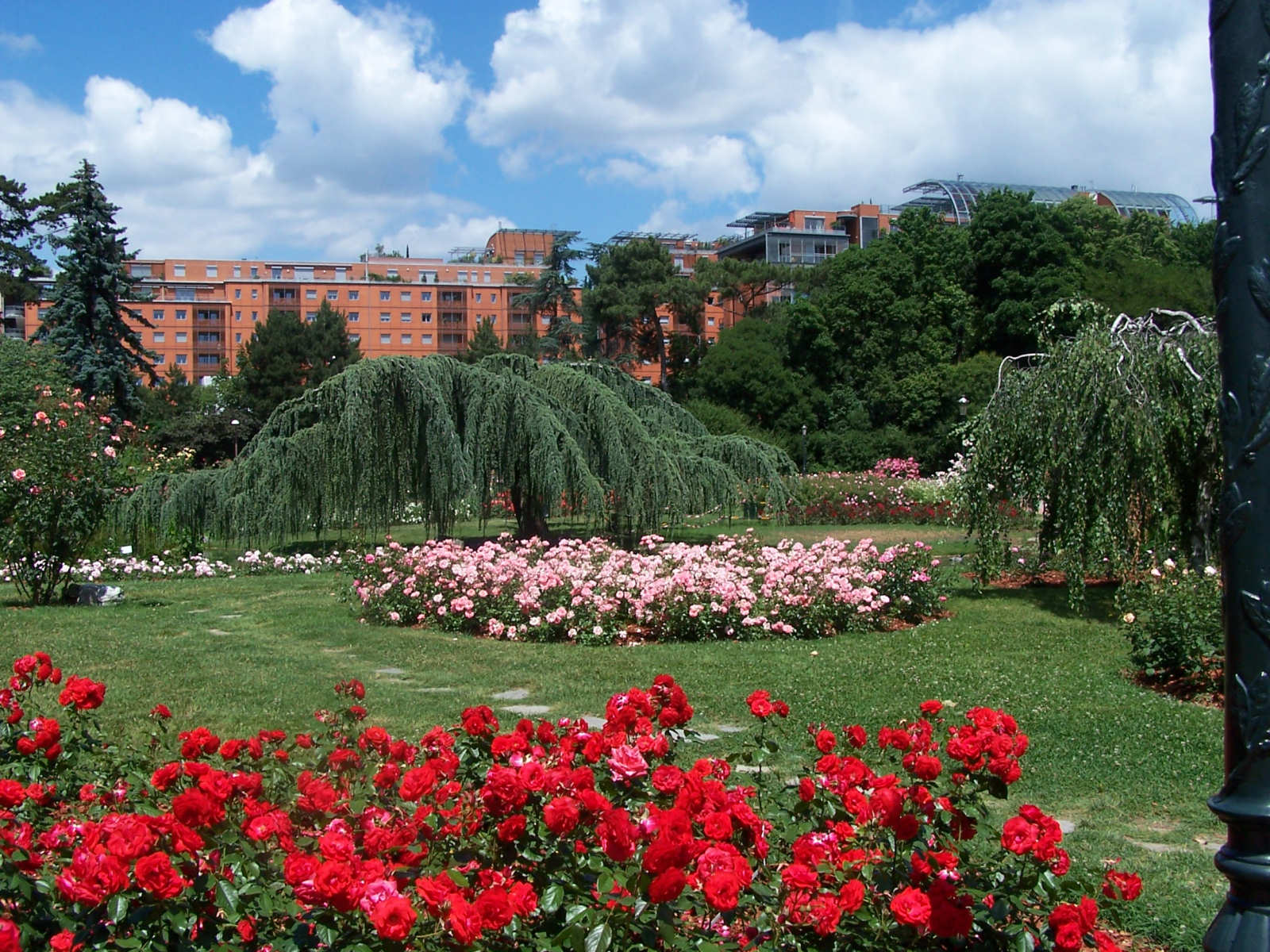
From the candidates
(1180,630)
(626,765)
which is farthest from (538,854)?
(1180,630)

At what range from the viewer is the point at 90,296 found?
3356cm

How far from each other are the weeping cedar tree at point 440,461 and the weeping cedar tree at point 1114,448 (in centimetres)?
518

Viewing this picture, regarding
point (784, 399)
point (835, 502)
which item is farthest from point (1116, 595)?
point (784, 399)

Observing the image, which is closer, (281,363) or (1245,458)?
(1245,458)

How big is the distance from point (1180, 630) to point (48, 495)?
993cm

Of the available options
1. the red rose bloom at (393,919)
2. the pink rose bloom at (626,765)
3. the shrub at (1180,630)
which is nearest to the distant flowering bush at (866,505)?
the shrub at (1180,630)

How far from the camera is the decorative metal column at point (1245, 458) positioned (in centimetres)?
175

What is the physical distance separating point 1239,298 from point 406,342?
85.1 metres

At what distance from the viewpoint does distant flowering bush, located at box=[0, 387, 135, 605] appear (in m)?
10.8

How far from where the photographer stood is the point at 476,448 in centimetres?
1388

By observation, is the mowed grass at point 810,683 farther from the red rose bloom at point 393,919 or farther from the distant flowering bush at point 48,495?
the red rose bloom at point 393,919

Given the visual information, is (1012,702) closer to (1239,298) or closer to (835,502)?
(1239,298)

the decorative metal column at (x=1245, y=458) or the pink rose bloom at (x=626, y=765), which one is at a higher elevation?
the decorative metal column at (x=1245, y=458)

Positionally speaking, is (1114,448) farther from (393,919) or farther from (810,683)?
(393,919)
